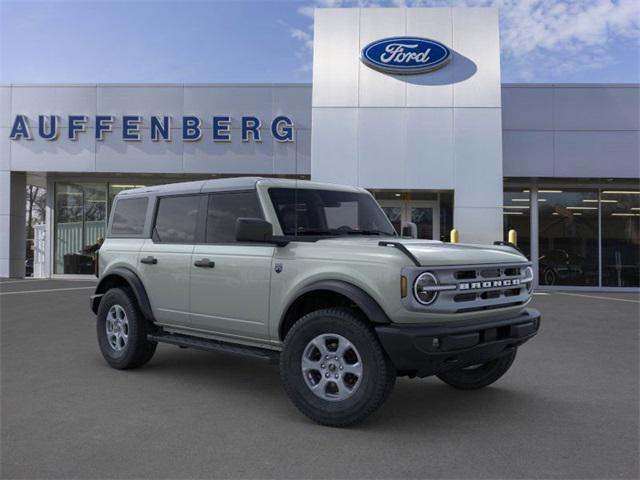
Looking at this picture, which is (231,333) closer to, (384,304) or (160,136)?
(384,304)

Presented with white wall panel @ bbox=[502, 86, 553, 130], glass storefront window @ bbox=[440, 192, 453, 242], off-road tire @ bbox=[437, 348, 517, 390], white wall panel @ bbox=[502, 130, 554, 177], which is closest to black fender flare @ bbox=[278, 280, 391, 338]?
off-road tire @ bbox=[437, 348, 517, 390]

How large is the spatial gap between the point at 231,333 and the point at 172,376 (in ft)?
3.88

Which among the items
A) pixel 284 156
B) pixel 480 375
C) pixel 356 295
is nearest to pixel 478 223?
pixel 284 156

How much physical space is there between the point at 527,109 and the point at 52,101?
575 inches

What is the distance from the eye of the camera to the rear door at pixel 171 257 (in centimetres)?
544

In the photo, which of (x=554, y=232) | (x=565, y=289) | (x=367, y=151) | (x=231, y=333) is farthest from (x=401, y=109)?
(x=231, y=333)

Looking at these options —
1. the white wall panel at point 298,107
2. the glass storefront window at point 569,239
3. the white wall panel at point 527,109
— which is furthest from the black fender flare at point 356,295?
the glass storefront window at point 569,239

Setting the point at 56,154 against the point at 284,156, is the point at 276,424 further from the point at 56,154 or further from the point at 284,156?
the point at 56,154

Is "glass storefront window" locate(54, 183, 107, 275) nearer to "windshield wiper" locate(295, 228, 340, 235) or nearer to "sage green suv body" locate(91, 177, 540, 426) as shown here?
"sage green suv body" locate(91, 177, 540, 426)

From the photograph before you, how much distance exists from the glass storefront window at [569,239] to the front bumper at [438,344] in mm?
14215

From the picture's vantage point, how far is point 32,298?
12875 mm

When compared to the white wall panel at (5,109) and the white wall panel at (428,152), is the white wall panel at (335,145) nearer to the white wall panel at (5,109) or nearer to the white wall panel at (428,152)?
the white wall panel at (428,152)

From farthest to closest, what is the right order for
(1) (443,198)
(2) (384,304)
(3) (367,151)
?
(1) (443,198) < (3) (367,151) < (2) (384,304)

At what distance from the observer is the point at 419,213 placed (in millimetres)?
17125
